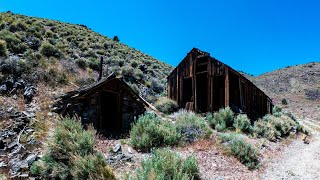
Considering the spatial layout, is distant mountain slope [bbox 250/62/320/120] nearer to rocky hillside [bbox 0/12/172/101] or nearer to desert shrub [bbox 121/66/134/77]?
rocky hillside [bbox 0/12/172/101]

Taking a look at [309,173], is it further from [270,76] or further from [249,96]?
[270,76]

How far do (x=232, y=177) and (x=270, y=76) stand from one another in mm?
58229

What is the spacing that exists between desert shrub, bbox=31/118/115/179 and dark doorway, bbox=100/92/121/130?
4.82 m

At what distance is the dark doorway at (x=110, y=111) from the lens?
44.3 ft

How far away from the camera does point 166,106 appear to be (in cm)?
1827

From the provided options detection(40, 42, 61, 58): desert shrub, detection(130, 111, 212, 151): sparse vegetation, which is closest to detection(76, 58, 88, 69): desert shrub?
detection(40, 42, 61, 58): desert shrub

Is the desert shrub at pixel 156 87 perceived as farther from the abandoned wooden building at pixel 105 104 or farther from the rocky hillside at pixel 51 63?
the abandoned wooden building at pixel 105 104

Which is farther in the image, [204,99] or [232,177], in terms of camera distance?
[204,99]

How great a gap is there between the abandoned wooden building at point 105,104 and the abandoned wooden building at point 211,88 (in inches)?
211

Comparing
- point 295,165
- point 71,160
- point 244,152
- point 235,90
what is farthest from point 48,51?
point 295,165

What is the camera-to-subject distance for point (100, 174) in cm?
658

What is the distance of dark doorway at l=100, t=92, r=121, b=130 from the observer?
44.3 feet

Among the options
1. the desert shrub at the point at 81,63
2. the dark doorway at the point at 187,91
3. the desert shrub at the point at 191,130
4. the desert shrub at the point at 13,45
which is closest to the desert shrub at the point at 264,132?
the desert shrub at the point at 191,130

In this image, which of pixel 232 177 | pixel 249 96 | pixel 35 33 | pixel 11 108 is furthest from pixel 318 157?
pixel 35 33
